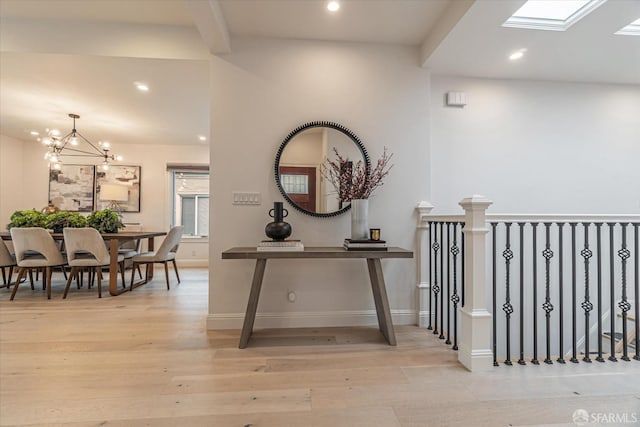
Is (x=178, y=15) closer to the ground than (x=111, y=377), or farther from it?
farther from it

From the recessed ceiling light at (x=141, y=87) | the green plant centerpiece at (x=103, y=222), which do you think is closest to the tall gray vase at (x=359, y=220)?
the recessed ceiling light at (x=141, y=87)

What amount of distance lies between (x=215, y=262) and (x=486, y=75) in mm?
3173

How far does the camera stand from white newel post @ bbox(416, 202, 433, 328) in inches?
101

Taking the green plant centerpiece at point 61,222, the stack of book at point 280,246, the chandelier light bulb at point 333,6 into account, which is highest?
the chandelier light bulb at point 333,6

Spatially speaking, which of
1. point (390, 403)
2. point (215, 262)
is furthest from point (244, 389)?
point (215, 262)

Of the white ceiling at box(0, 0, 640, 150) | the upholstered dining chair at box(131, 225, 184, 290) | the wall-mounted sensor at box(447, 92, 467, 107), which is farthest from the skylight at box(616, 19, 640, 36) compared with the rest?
the upholstered dining chair at box(131, 225, 184, 290)

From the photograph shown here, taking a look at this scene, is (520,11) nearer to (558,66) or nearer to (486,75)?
(486,75)

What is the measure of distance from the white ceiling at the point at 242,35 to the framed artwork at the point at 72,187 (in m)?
2.41

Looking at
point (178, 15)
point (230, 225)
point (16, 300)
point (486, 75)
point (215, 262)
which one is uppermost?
point (178, 15)

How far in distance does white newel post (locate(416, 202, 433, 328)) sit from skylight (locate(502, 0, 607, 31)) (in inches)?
60.2

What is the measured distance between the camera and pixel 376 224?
261 cm

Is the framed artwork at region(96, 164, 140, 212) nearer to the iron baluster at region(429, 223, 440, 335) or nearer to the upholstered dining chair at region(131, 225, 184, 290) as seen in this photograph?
the upholstered dining chair at region(131, 225, 184, 290)

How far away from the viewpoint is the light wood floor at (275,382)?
1371 millimetres

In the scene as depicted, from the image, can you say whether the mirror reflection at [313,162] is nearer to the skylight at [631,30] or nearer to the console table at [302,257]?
the console table at [302,257]
